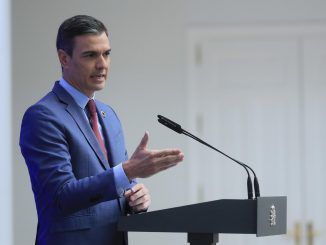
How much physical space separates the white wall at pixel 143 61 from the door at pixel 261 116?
0.12 m

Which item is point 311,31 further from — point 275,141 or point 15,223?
point 15,223

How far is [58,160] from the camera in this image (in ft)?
7.25

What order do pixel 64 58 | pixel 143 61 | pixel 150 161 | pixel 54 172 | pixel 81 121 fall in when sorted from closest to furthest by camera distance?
pixel 150 161
pixel 54 172
pixel 81 121
pixel 64 58
pixel 143 61

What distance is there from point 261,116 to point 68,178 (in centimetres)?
359

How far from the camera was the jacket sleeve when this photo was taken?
216cm

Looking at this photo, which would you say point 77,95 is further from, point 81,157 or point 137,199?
point 137,199

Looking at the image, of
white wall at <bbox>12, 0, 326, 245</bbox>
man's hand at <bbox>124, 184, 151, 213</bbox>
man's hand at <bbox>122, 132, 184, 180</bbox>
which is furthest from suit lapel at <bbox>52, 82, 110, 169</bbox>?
white wall at <bbox>12, 0, 326, 245</bbox>

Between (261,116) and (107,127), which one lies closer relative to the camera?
(107,127)

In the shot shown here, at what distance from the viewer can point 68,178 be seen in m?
2.20

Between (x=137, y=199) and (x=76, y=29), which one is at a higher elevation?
(x=76, y=29)

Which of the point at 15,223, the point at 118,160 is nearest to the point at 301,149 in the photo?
the point at 15,223

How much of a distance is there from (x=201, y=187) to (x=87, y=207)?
11.4ft

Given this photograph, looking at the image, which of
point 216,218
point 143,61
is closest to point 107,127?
point 216,218

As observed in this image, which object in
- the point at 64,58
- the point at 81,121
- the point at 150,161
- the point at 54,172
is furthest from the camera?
the point at 64,58
